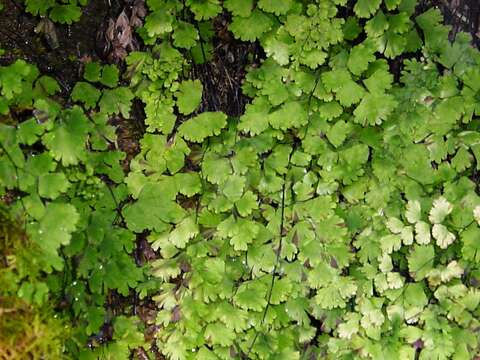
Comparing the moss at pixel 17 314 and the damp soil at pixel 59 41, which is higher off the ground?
the damp soil at pixel 59 41

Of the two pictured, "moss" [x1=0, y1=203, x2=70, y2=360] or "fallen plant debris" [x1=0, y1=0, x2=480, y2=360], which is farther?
"fallen plant debris" [x1=0, y1=0, x2=480, y2=360]

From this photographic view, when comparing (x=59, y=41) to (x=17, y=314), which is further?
(x=59, y=41)

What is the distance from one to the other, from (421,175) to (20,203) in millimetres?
1469

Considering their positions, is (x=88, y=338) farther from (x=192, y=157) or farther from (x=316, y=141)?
(x=316, y=141)

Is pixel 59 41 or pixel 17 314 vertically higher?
pixel 59 41

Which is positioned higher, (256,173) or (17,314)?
(256,173)

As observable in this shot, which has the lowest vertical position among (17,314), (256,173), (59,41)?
(17,314)

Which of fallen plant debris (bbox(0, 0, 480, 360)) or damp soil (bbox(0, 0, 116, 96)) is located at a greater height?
damp soil (bbox(0, 0, 116, 96))

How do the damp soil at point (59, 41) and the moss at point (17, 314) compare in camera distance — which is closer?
the moss at point (17, 314)

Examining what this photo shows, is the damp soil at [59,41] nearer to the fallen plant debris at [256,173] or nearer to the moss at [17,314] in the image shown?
the fallen plant debris at [256,173]

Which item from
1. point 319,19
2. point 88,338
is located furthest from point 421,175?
point 88,338

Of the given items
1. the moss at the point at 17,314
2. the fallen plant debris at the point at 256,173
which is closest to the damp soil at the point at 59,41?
the fallen plant debris at the point at 256,173

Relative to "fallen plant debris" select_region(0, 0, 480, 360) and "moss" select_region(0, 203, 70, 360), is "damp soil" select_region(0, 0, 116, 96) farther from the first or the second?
"moss" select_region(0, 203, 70, 360)

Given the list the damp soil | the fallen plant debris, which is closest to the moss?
the fallen plant debris
